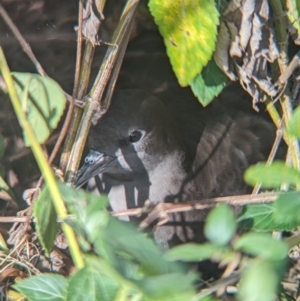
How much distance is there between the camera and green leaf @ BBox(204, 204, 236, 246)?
81cm

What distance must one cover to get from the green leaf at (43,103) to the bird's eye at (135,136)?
2.72ft

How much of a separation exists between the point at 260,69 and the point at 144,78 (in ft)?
2.81

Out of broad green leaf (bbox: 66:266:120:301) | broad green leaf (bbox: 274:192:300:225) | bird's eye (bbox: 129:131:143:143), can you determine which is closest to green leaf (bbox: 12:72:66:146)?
broad green leaf (bbox: 66:266:120:301)

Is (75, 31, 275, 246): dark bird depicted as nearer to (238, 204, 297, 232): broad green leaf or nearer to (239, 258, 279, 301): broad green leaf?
(238, 204, 297, 232): broad green leaf

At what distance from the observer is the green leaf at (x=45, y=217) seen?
3.41 ft

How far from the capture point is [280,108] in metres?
1.74

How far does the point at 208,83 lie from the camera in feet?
4.97

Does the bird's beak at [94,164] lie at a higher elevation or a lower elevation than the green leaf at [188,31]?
lower

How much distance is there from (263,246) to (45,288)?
41 cm

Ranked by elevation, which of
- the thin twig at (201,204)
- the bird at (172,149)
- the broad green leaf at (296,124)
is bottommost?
the bird at (172,149)

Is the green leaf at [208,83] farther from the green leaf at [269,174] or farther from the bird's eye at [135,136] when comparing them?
the green leaf at [269,174]

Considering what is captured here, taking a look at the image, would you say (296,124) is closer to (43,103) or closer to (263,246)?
(263,246)

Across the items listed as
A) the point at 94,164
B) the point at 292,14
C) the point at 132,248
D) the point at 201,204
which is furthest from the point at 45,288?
the point at 94,164

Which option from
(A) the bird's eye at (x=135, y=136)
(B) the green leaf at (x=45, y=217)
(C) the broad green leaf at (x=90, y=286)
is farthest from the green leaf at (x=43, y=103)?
(A) the bird's eye at (x=135, y=136)
